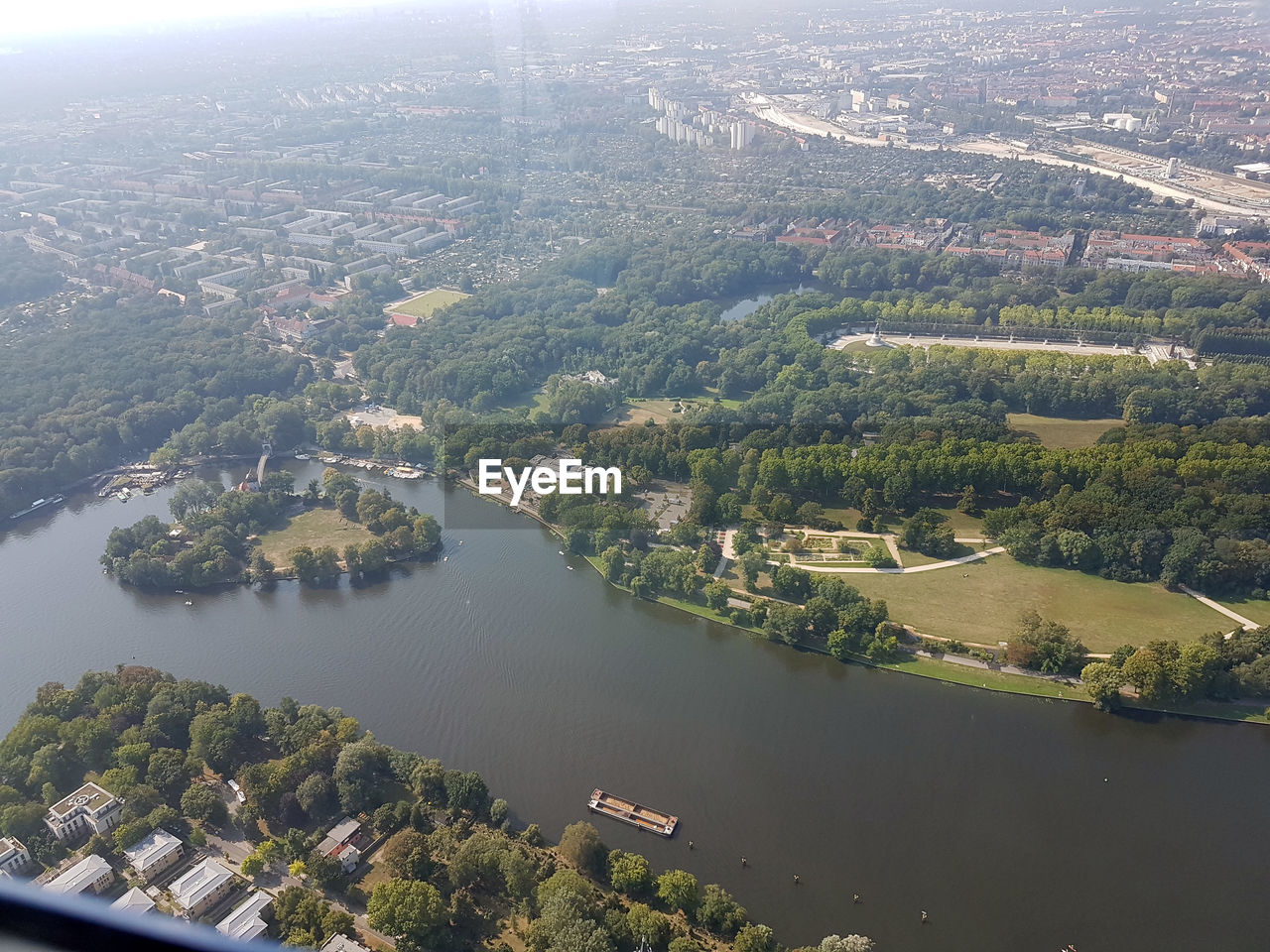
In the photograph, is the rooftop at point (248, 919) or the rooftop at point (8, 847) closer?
the rooftop at point (248, 919)

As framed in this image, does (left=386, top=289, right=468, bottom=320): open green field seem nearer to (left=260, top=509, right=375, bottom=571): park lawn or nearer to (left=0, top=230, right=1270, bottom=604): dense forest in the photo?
(left=0, top=230, right=1270, bottom=604): dense forest

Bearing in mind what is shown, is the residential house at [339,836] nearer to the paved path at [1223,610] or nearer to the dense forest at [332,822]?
the dense forest at [332,822]

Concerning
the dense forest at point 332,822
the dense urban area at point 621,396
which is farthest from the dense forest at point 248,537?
the dense forest at point 332,822

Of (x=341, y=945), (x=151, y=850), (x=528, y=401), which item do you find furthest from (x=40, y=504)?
(x=341, y=945)

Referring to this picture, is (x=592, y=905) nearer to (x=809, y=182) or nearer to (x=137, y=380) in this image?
(x=137, y=380)

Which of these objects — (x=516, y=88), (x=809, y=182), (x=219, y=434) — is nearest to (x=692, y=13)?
(x=516, y=88)

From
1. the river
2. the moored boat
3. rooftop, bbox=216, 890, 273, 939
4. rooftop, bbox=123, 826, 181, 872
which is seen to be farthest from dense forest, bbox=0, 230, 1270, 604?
rooftop, bbox=216, 890, 273, 939

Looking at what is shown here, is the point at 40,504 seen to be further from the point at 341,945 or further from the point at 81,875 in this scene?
the point at 341,945
